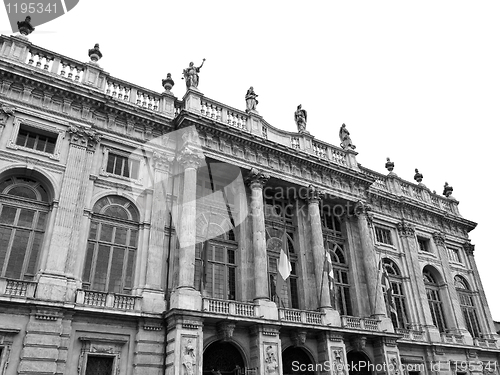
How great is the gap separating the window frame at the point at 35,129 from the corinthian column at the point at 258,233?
909cm

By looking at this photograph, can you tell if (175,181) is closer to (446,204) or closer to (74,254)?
(74,254)

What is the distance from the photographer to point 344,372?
19.1 m

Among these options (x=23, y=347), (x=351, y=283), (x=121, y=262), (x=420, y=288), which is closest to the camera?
(x=23, y=347)

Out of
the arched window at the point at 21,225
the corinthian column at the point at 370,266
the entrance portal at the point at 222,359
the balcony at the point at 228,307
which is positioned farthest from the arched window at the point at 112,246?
the corinthian column at the point at 370,266

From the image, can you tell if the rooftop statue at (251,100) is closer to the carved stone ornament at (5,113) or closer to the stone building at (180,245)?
the stone building at (180,245)

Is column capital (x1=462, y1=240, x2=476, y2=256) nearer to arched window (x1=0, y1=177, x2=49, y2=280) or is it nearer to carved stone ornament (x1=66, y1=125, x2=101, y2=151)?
carved stone ornament (x1=66, y1=125, x2=101, y2=151)

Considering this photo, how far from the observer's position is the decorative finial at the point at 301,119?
2597 centimetres

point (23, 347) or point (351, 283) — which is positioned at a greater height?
point (351, 283)

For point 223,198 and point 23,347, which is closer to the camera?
point 23,347

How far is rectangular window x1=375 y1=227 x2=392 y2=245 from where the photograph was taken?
28.0 metres

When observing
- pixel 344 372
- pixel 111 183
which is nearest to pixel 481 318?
pixel 344 372

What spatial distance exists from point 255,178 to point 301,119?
650 centimetres

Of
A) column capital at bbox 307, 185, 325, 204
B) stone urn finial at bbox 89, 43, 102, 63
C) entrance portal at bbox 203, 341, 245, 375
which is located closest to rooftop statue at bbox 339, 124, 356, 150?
column capital at bbox 307, 185, 325, 204

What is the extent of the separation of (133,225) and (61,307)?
484 cm
